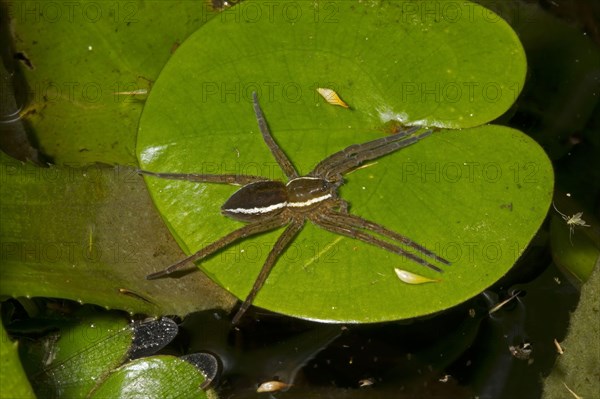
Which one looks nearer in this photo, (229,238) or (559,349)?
(229,238)

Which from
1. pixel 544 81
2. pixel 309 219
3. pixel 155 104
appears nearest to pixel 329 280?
pixel 309 219

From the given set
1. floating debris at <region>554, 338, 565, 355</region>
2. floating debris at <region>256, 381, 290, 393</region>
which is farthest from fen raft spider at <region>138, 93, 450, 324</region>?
floating debris at <region>554, 338, 565, 355</region>

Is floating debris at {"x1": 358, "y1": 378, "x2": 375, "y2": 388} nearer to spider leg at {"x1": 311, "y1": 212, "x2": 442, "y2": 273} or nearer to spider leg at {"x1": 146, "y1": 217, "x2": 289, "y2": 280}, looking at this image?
spider leg at {"x1": 311, "y1": 212, "x2": 442, "y2": 273}

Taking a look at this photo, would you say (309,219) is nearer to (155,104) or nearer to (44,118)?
(155,104)

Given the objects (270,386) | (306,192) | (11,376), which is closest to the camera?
(11,376)

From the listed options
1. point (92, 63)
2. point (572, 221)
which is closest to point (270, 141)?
point (92, 63)

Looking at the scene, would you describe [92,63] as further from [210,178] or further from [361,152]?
[361,152]

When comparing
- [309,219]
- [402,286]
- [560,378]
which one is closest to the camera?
[402,286]
